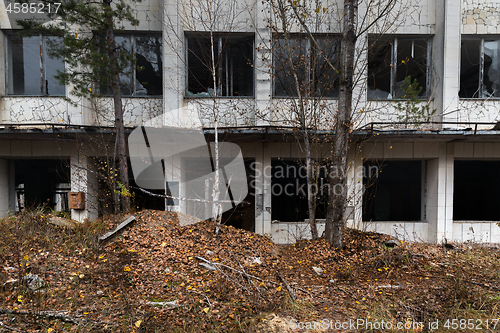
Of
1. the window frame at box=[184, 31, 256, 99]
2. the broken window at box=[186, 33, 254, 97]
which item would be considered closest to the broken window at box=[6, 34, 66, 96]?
the window frame at box=[184, 31, 256, 99]

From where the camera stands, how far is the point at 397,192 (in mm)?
9125

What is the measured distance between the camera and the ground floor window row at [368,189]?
863 centimetres

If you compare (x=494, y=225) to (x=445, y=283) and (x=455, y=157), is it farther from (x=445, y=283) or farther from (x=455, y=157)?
(x=445, y=283)

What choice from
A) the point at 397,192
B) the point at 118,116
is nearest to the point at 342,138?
the point at 397,192

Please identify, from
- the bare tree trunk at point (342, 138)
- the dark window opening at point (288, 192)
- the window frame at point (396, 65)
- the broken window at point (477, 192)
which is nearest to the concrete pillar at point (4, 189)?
the dark window opening at point (288, 192)

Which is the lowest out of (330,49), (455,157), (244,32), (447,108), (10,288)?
(10,288)

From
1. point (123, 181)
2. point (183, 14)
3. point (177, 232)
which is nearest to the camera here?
point (177, 232)

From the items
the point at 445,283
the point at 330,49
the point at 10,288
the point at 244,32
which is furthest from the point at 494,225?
the point at 10,288

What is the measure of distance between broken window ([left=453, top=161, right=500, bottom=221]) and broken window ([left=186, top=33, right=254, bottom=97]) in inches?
340

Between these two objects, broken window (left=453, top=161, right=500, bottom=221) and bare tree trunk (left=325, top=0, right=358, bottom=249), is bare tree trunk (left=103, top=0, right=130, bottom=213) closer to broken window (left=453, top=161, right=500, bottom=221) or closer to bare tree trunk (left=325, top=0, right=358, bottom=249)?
bare tree trunk (left=325, top=0, right=358, bottom=249)

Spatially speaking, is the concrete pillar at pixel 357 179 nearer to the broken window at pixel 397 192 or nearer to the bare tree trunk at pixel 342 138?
the broken window at pixel 397 192

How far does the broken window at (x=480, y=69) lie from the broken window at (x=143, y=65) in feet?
35.3

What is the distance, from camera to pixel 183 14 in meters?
8.02

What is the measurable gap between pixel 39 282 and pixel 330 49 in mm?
9672
